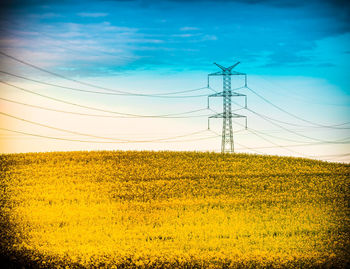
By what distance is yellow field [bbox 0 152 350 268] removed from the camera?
55.3 feet

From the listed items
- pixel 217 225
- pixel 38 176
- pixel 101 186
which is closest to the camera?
pixel 217 225

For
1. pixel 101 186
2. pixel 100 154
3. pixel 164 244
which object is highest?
A: pixel 100 154

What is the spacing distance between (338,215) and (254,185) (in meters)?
8.82

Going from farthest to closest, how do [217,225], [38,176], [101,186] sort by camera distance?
[38,176]
[101,186]
[217,225]

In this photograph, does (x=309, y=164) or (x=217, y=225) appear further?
(x=309, y=164)

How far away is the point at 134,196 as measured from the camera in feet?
99.5

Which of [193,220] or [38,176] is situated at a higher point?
[38,176]

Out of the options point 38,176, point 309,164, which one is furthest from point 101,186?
point 309,164

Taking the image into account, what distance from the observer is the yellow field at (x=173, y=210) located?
16844mm

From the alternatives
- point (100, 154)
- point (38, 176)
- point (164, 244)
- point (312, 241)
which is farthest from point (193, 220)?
point (100, 154)

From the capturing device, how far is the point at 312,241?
64.5 ft

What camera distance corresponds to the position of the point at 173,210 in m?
26.4

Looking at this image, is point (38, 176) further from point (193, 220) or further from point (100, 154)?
point (193, 220)

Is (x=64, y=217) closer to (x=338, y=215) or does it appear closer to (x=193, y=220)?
(x=193, y=220)
